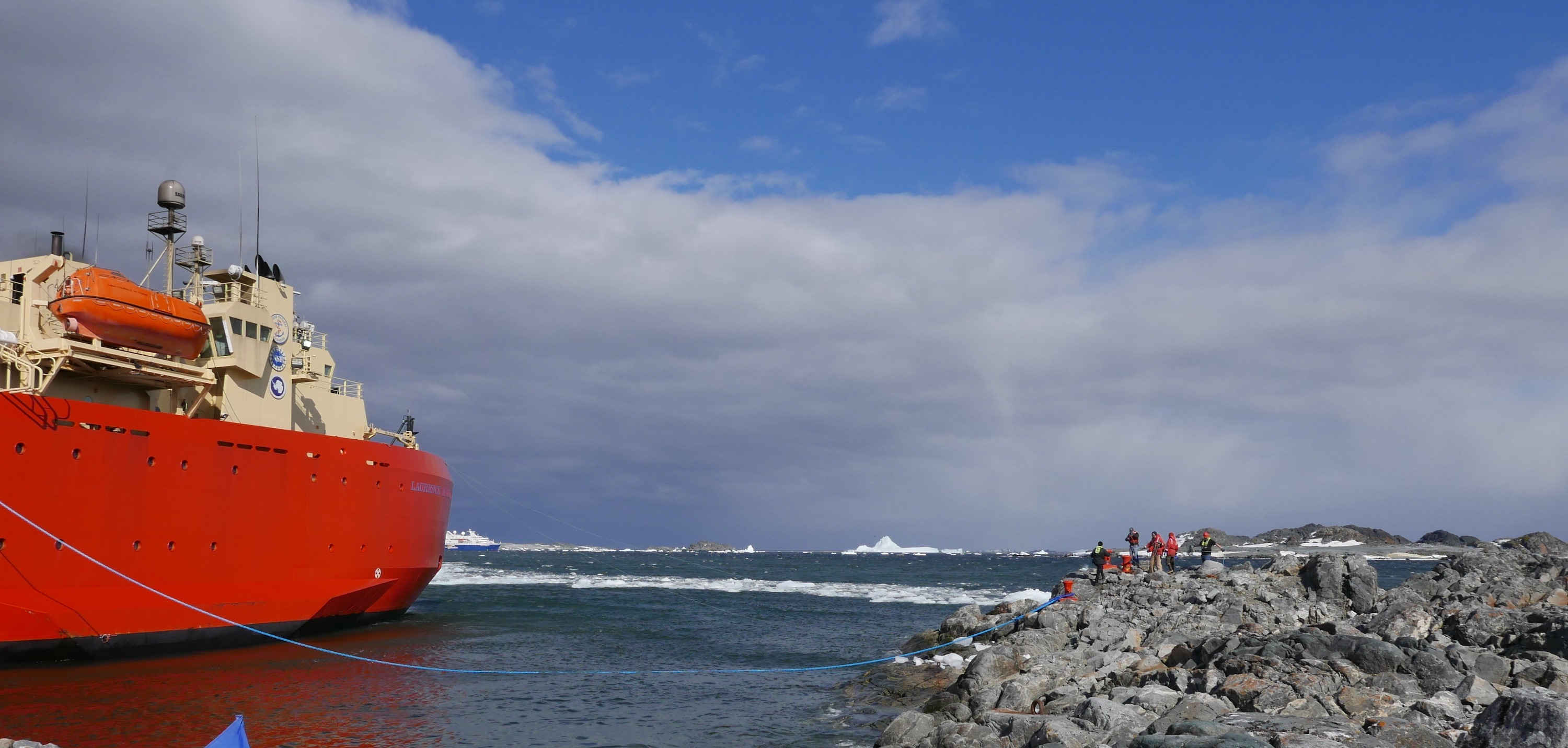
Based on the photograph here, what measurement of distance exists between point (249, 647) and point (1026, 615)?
1827cm

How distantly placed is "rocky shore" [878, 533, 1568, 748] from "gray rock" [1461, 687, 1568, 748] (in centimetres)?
2

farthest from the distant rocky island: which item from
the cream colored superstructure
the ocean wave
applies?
the cream colored superstructure

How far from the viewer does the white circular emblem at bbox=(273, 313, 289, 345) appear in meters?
24.2

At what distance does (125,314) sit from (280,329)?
599cm

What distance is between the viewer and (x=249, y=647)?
21.2m

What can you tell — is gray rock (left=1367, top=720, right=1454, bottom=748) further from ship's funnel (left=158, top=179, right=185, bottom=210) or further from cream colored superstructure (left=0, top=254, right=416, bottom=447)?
ship's funnel (left=158, top=179, right=185, bottom=210)

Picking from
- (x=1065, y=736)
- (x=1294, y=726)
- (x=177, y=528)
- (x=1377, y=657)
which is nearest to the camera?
(x=1294, y=726)

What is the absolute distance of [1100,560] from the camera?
88.2ft

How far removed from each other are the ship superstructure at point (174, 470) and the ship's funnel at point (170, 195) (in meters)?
0.03

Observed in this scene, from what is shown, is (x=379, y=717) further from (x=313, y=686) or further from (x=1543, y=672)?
(x=1543, y=672)

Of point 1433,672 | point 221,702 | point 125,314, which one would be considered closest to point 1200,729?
point 1433,672

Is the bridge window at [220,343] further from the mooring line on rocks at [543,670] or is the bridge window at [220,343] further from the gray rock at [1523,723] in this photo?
the gray rock at [1523,723]

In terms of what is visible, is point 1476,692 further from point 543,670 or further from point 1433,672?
point 543,670

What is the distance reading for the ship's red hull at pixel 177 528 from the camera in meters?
16.9
